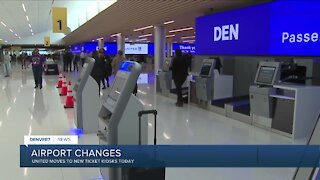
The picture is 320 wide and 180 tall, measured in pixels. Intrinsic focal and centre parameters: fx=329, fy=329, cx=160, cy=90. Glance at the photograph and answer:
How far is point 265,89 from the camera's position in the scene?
19.5 feet

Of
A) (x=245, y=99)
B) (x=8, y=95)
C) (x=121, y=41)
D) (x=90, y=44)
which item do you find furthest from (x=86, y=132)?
(x=90, y=44)

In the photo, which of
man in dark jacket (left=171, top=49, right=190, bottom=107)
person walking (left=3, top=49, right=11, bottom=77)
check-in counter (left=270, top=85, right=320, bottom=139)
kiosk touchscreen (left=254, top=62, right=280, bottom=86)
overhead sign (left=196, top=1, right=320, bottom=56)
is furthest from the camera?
person walking (left=3, top=49, right=11, bottom=77)

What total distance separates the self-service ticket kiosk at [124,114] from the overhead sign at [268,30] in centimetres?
523

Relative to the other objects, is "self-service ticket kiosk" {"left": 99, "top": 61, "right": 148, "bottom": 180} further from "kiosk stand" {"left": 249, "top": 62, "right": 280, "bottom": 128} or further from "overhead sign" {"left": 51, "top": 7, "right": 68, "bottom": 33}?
"overhead sign" {"left": 51, "top": 7, "right": 68, "bottom": 33}

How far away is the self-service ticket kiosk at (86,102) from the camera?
18.3ft

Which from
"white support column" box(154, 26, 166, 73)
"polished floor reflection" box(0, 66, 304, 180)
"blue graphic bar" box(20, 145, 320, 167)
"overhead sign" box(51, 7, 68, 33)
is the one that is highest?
"overhead sign" box(51, 7, 68, 33)

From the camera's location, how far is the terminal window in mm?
5941

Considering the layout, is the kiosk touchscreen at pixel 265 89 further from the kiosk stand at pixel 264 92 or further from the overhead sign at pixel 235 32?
the overhead sign at pixel 235 32

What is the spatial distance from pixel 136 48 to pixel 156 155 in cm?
3174

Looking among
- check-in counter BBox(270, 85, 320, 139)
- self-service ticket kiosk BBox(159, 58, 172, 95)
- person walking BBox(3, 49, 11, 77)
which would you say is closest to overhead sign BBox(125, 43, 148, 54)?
person walking BBox(3, 49, 11, 77)

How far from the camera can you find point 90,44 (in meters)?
36.6

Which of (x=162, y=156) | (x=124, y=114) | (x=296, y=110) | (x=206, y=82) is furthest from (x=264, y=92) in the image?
(x=124, y=114)

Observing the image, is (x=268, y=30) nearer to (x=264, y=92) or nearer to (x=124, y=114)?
(x=264, y=92)

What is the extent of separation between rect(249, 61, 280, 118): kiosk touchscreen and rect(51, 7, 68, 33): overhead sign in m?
8.58
